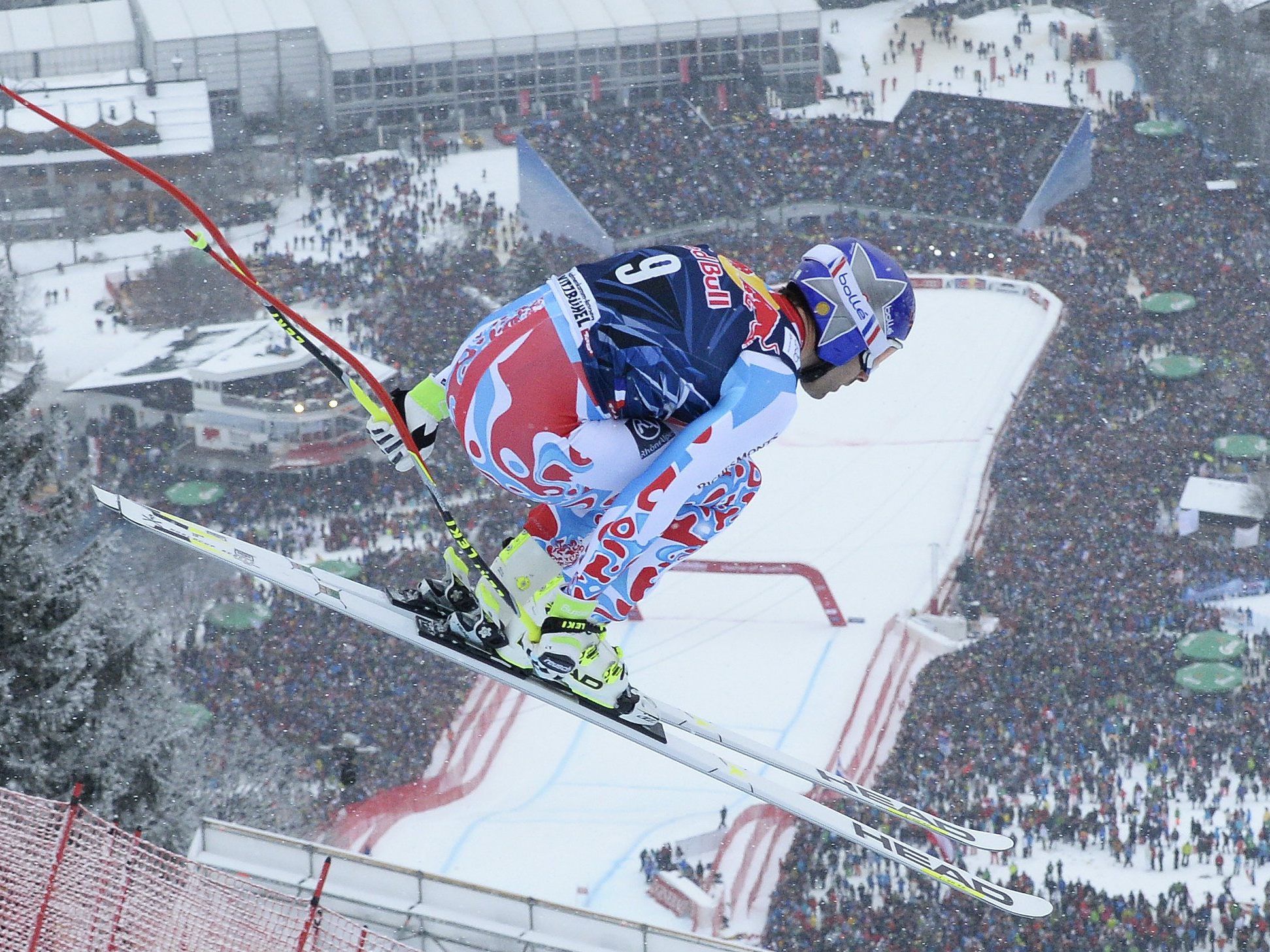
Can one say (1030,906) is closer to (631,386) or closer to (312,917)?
(631,386)

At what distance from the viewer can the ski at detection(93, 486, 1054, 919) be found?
4.44 meters

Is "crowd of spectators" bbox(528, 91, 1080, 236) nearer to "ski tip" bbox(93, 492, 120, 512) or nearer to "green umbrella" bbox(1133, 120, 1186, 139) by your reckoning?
"green umbrella" bbox(1133, 120, 1186, 139)

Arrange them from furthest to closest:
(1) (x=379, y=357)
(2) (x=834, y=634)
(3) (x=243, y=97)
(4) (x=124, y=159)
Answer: (3) (x=243, y=97), (1) (x=379, y=357), (2) (x=834, y=634), (4) (x=124, y=159)

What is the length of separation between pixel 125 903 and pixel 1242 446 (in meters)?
20.5

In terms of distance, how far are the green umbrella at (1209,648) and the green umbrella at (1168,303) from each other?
29.8 ft

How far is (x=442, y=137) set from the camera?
3064cm

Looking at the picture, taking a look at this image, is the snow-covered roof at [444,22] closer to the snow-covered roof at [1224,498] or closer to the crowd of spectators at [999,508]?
the crowd of spectators at [999,508]

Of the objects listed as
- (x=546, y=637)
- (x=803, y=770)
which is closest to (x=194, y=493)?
(x=803, y=770)

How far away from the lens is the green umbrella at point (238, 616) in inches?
665

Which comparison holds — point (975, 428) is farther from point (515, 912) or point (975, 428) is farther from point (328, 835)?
point (515, 912)

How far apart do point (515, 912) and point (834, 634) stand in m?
11.4

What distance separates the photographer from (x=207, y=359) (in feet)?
76.1

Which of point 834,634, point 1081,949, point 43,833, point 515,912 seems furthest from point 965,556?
point 43,833

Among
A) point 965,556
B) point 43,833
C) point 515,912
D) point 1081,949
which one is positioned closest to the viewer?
point 43,833
